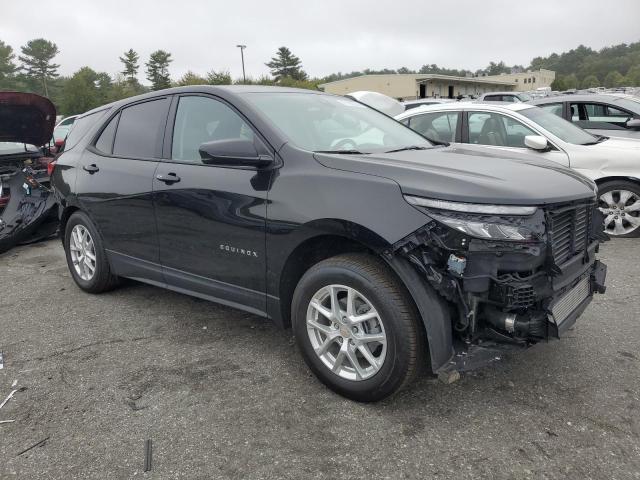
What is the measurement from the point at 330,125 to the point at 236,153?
0.82 m

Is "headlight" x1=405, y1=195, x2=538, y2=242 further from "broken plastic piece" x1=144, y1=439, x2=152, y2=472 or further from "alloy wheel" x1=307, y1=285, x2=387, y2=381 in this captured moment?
"broken plastic piece" x1=144, y1=439, x2=152, y2=472

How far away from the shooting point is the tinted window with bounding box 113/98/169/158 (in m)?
3.87

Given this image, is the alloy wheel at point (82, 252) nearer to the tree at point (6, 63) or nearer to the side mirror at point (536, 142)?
the side mirror at point (536, 142)

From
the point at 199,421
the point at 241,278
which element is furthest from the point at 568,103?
the point at 199,421

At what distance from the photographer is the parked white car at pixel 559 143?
597 centimetres

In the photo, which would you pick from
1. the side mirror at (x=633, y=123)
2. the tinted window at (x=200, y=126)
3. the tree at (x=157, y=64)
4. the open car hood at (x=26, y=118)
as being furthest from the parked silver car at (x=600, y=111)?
the tree at (x=157, y=64)

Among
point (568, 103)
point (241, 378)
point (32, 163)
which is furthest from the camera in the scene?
point (568, 103)

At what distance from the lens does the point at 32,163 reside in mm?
7129

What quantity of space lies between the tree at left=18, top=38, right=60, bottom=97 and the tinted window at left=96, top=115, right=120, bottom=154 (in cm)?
9405

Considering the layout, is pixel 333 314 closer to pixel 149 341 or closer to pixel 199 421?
pixel 199 421

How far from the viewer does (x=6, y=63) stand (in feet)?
273

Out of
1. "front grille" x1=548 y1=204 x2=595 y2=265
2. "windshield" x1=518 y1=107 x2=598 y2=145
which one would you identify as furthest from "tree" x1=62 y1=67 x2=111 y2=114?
"front grille" x1=548 y1=204 x2=595 y2=265

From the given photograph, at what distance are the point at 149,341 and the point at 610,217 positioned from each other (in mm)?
5224

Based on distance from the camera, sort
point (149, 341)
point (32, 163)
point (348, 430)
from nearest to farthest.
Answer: point (348, 430) < point (149, 341) < point (32, 163)
